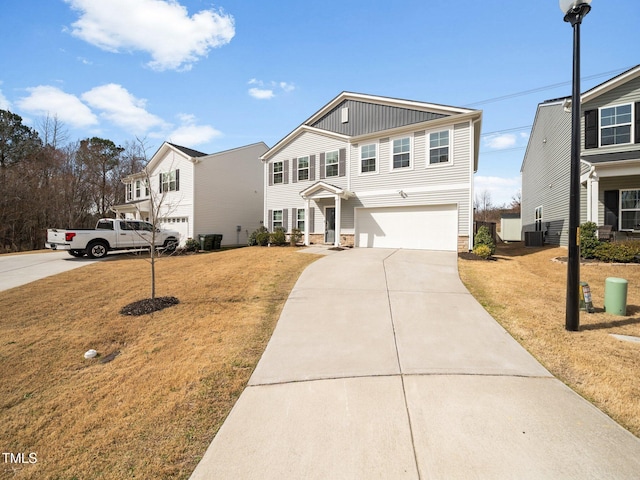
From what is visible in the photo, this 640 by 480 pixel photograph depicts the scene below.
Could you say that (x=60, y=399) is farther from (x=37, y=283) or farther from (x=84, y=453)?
(x=37, y=283)

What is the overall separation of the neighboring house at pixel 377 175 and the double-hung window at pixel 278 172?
6 centimetres

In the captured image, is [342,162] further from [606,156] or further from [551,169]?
[551,169]

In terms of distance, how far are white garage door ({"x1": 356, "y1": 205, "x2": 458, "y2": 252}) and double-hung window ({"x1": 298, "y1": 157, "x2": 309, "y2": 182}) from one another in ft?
13.3

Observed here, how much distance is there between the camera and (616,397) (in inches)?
115

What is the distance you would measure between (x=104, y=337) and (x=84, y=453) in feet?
9.76

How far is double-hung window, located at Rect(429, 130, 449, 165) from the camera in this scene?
12.7m

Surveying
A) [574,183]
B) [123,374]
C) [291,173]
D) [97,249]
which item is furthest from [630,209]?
[97,249]

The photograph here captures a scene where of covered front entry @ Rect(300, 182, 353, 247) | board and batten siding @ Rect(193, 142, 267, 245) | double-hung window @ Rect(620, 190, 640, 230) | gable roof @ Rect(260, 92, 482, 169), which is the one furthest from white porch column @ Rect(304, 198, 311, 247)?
double-hung window @ Rect(620, 190, 640, 230)

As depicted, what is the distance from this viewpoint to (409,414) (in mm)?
2680

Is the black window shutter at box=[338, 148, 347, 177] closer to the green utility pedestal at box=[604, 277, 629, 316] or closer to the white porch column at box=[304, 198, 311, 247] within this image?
the white porch column at box=[304, 198, 311, 247]

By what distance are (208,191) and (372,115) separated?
466 inches

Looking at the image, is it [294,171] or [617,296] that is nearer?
[617,296]

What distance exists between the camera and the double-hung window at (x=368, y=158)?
47.8 ft

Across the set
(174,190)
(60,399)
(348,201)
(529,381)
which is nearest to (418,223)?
(348,201)
